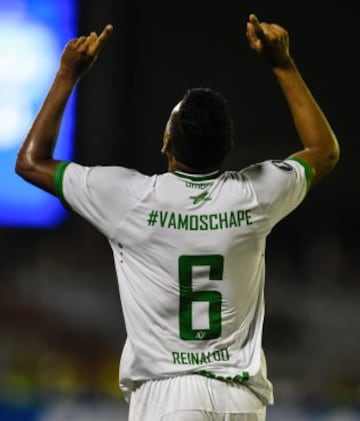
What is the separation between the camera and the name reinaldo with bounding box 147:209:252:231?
186cm

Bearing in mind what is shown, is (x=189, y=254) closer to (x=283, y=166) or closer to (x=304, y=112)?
(x=283, y=166)

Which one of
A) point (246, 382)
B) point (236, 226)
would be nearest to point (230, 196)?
point (236, 226)

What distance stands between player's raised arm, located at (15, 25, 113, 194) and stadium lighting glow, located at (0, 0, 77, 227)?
2.79 metres

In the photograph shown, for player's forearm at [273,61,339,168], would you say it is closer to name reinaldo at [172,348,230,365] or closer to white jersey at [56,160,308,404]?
white jersey at [56,160,308,404]

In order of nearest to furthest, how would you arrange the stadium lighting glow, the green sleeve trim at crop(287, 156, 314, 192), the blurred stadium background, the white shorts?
1. the white shorts
2. the green sleeve trim at crop(287, 156, 314, 192)
3. the blurred stadium background
4. the stadium lighting glow

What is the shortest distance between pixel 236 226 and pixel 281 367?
274 cm

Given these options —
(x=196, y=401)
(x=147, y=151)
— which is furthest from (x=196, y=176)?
(x=147, y=151)

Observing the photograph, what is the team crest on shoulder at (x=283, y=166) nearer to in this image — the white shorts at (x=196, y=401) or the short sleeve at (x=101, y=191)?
the short sleeve at (x=101, y=191)

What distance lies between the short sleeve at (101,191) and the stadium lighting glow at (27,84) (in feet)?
9.36

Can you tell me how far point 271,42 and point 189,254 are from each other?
0.42 m

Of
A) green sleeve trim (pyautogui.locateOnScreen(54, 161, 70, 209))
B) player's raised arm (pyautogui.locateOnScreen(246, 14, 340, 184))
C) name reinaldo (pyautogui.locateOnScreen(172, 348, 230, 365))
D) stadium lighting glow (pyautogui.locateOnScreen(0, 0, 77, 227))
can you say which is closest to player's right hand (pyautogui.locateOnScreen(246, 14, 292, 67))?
player's raised arm (pyautogui.locateOnScreen(246, 14, 340, 184))

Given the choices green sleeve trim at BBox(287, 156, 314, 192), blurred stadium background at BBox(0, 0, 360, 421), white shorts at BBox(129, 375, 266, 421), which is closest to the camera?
white shorts at BBox(129, 375, 266, 421)

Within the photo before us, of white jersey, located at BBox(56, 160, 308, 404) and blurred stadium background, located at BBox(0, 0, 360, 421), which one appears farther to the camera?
blurred stadium background, located at BBox(0, 0, 360, 421)

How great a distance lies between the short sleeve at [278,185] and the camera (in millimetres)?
1887
